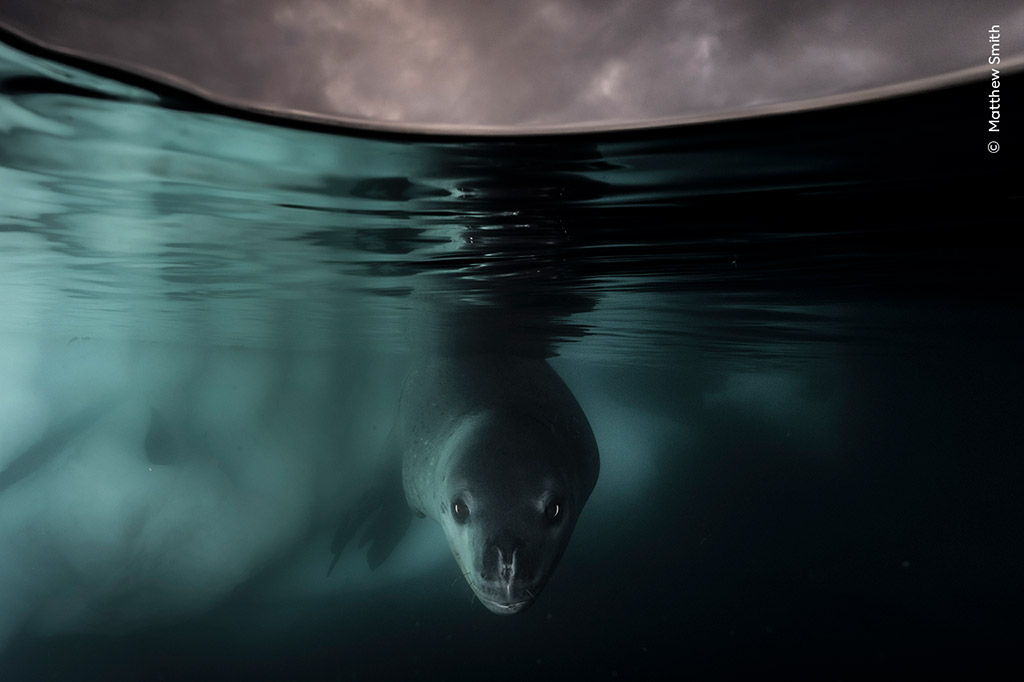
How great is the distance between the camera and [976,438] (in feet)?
45.7

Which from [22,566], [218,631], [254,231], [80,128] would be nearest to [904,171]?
[80,128]

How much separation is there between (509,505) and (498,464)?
506 millimetres

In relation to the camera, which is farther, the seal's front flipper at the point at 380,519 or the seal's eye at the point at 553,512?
the seal's front flipper at the point at 380,519

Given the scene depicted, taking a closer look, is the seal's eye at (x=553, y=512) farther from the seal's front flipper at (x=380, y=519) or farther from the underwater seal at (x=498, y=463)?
the seal's front flipper at (x=380, y=519)

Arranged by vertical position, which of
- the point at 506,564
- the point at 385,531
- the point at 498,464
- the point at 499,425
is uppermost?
the point at 499,425

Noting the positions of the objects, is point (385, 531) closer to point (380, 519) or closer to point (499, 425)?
point (380, 519)

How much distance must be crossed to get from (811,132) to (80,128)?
3385 mm

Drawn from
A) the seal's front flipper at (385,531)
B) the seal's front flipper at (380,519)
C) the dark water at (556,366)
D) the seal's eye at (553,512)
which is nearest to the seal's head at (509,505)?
the seal's eye at (553,512)

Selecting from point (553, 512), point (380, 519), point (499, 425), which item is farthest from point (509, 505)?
point (380, 519)

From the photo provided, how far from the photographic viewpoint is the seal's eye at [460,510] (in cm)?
580

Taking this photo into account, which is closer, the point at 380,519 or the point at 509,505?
the point at 509,505

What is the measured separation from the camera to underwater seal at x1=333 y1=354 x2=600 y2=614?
5.21 metres

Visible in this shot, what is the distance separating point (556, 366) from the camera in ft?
48.4

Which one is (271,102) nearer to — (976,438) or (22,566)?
(22,566)
